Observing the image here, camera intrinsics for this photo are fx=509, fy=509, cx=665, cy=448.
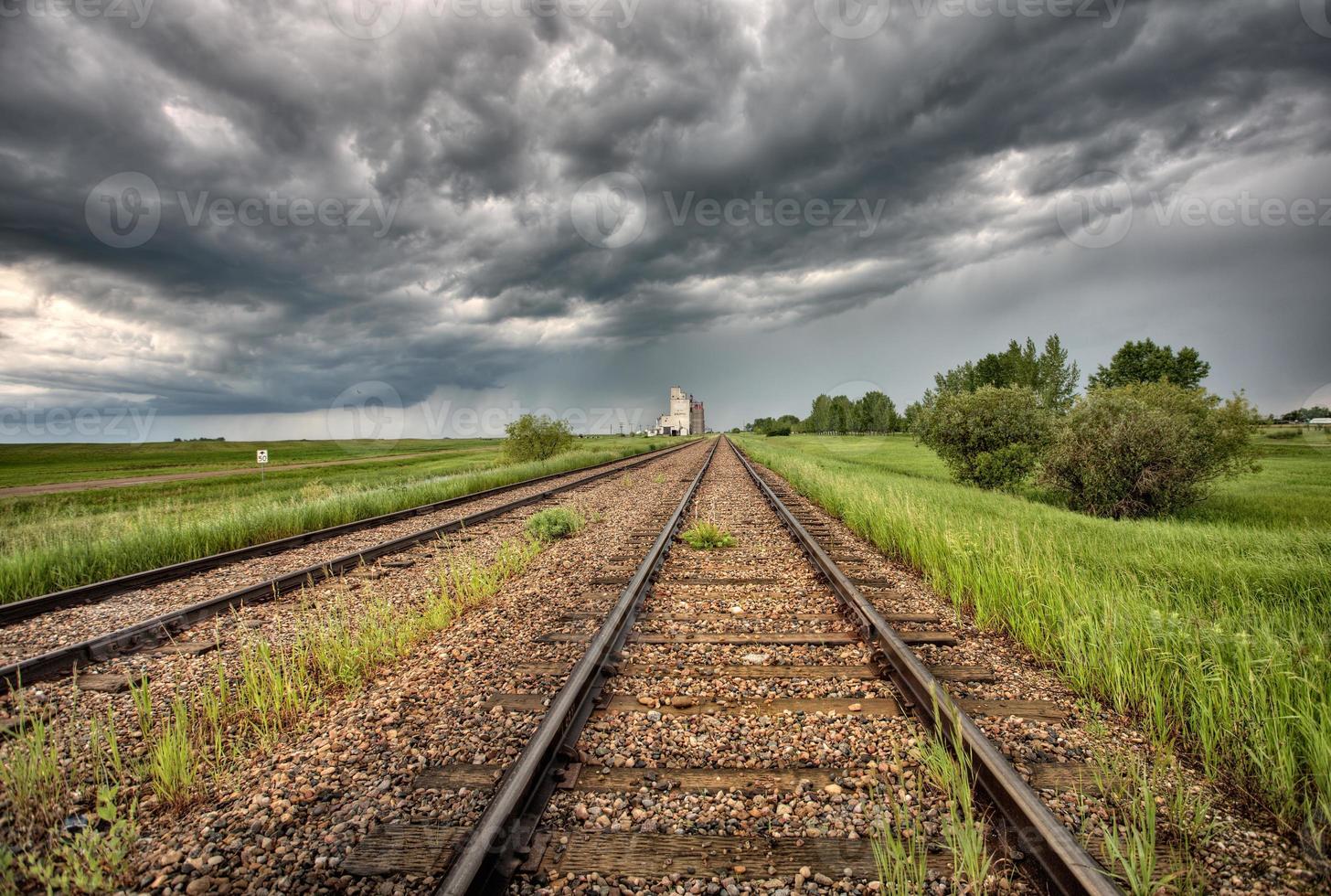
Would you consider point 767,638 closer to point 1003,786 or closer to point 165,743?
point 1003,786

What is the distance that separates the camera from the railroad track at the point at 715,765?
1959 mm

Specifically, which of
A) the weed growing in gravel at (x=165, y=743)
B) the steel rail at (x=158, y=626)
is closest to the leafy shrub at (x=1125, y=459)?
the weed growing in gravel at (x=165, y=743)

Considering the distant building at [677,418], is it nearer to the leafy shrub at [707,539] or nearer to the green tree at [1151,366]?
the green tree at [1151,366]

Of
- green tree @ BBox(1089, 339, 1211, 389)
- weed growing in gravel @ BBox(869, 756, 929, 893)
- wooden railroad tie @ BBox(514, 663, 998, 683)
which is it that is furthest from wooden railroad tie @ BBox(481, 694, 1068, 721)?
green tree @ BBox(1089, 339, 1211, 389)

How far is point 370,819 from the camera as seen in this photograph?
7.75 feet

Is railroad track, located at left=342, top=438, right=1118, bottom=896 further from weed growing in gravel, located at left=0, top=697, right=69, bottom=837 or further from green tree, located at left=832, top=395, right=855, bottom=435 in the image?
green tree, located at left=832, top=395, right=855, bottom=435

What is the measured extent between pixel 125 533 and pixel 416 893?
11.0 m

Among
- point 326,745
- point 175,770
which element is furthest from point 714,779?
point 175,770

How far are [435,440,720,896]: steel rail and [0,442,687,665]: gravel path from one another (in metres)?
5.24

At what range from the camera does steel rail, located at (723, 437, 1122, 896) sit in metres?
1.75

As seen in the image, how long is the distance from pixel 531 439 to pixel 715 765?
99.4ft

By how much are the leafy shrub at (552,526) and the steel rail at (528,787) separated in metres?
4.95

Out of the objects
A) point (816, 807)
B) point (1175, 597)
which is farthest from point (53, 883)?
point (1175, 597)

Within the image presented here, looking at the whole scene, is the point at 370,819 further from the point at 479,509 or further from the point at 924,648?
the point at 479,509
